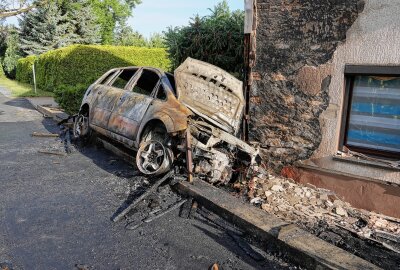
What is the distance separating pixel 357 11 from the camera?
545 cm

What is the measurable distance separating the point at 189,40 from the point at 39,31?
87.8 feet

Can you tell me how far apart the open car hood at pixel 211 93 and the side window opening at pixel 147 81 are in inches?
33.0

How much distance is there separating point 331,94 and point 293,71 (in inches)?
32.2

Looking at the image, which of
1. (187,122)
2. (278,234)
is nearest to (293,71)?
(187,122)

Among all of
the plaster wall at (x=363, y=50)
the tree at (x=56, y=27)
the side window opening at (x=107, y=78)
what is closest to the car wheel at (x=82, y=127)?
the side window opening at (x=107, y=78)

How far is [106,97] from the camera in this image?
7645mm

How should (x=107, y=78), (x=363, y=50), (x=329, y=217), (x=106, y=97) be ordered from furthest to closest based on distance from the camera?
1. (x=107, y=78)
2. (x=106, y=97)
3. (x=363, y=50)
4. (x=329, y=217)

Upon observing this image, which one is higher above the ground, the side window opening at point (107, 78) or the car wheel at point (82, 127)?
the side window opening at point (107, 78)

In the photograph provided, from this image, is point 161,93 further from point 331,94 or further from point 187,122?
point 331,94

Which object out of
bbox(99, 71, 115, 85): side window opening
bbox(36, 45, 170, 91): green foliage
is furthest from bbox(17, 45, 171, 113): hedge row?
bbox(99, 71, 115, 85): side window opening

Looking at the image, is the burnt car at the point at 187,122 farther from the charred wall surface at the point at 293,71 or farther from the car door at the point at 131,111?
the charred wall surface at the point at 293,71

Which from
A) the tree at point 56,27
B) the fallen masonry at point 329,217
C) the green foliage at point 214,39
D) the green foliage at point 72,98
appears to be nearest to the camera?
the fallen masonry at point 329,217

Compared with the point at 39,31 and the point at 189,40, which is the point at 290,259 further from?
the point at 39,31

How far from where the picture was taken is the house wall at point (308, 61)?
534 cm
